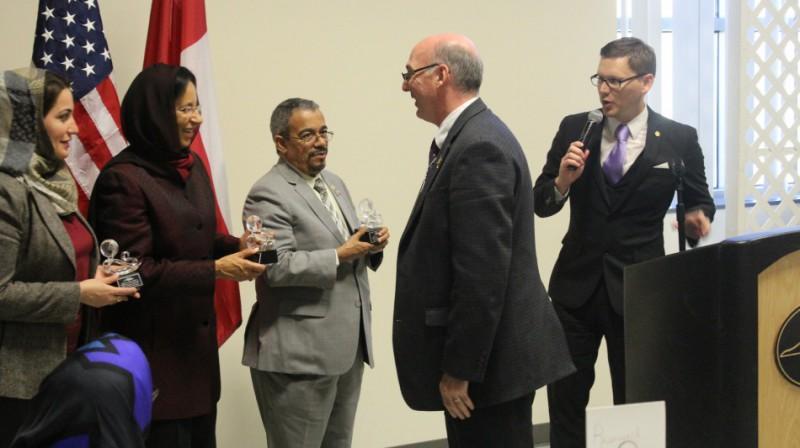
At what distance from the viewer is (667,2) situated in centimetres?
416

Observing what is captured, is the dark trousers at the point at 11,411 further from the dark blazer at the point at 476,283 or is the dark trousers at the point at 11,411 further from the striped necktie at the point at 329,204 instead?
the striped necktie at the point at 329,204

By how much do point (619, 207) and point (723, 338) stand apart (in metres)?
1.76

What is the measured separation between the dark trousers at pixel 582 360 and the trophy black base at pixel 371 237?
703 mm

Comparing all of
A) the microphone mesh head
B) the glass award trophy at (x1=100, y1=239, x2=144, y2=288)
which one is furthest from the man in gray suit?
the microphone mesh head

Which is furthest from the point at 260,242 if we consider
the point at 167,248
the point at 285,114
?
the point at 285,114

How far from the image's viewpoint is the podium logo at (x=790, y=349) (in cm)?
112

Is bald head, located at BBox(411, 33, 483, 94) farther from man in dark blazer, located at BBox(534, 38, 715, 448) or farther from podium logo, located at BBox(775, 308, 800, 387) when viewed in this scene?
podium logo, located at BBox(775, 308, 800, 387)

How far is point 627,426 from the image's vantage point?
1.15m

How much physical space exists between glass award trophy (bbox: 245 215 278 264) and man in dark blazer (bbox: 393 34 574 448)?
48 cm

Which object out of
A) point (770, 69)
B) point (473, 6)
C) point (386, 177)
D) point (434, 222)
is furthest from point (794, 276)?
point (770, 69)

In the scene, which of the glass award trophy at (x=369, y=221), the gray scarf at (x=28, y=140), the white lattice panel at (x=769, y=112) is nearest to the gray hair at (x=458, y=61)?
the glass award trophy at (x=369, y=221)

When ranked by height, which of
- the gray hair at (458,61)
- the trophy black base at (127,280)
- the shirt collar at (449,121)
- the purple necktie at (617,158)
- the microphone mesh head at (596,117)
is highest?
the gray hair at (458,61)

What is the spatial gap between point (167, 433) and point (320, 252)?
697 millimetres

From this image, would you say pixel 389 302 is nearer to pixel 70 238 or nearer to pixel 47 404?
pixel 70 238
